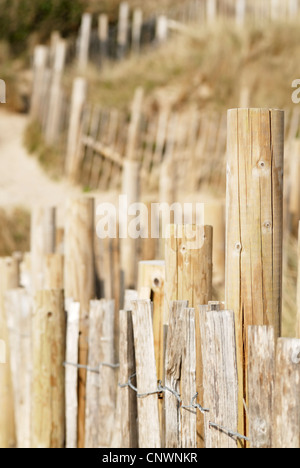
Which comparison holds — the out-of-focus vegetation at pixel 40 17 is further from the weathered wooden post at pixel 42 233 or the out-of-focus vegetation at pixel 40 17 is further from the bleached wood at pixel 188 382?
the bleached wood at pixel 188 382

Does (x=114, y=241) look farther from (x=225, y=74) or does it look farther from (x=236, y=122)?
(x=225, y=74)

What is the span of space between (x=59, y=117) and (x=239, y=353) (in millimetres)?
7751

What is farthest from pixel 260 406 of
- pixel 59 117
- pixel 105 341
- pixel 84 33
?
pixel 84 33

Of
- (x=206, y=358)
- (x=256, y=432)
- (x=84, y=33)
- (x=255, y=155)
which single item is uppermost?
(x=84, y=33)

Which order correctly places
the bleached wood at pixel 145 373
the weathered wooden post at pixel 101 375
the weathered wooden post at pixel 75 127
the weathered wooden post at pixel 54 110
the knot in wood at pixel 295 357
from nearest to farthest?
1. the knot in wood at pixel 295 357
2. the bleached wood at pixel 145 373
3. the weathered wooden post at pixel 101 375
4. the weathered wooden post at pixel 75 127
5. the weathered wooden post at pixel 54 110

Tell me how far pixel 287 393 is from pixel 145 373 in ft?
1.99

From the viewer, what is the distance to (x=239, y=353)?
2.00 metres

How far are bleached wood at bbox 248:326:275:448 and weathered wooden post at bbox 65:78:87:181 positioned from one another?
7.03m

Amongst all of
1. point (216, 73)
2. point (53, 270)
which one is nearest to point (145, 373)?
point (53, 270)

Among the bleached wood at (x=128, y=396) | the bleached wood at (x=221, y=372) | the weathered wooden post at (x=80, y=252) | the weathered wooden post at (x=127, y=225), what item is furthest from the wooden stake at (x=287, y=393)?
the weathered wooden post at (x=127, y=225)

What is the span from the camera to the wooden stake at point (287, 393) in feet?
5.52

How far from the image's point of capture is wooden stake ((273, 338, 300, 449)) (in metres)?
1.68

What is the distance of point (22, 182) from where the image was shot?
9172 mm

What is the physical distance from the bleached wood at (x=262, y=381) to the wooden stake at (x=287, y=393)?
2.2 inches
